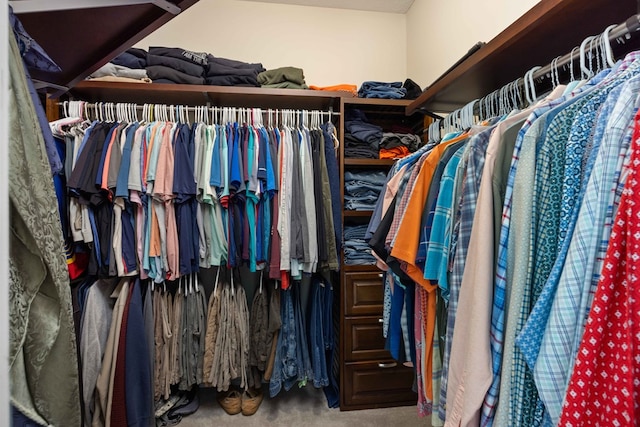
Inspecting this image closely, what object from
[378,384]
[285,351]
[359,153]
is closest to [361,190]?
[359,153]

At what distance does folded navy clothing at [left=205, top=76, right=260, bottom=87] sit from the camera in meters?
1.69

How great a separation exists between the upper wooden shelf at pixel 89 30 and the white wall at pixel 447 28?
1.37 m

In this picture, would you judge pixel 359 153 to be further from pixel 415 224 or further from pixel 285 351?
pixel 285 351

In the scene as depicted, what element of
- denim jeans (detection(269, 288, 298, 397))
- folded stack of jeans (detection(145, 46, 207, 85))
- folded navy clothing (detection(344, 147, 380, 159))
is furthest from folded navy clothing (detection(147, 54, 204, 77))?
denim jeans (detection(269, 288, 298, 397))

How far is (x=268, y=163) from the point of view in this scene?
150 centimetres

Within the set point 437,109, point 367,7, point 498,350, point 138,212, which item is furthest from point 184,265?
point 367,7

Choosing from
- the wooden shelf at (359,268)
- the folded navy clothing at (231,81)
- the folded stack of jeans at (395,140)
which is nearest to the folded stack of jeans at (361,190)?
the folded stack of jeans at (395,140)

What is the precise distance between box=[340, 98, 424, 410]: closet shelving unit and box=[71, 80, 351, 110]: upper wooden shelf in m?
0.19

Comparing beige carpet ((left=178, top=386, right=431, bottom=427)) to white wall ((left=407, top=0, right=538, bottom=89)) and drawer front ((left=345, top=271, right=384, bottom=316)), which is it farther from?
white wall ((left=407, top=0, right=538, bottom=89))

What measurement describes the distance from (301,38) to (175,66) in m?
0.91

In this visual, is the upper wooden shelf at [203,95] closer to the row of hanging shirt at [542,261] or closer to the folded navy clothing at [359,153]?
the folded navy clothing at [359,153]

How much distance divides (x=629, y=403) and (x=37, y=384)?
2.95 feet

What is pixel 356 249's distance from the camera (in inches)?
68.9

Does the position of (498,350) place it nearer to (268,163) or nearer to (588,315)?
(588,315)
